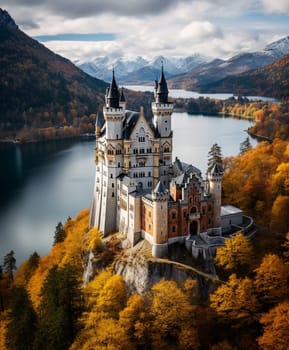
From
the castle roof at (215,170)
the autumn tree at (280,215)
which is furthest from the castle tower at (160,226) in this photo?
the autumn tree at (280,215)

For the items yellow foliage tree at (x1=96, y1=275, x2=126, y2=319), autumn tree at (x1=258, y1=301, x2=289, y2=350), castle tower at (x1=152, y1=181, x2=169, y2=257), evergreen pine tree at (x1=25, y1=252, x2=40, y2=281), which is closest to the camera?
autumn tree at (x1=258, y1=301, x2=289, y2=350)

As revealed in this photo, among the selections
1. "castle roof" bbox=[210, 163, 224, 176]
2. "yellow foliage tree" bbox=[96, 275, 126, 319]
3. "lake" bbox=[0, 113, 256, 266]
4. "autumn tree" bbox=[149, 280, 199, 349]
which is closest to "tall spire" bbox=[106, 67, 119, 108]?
"castle roof" bbox=[210, 163, 224, 176]

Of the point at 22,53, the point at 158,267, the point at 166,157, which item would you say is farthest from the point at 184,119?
the point at 158,267

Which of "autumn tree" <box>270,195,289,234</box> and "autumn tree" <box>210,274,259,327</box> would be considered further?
"autumn tree" <box>270,195,289,234</box>

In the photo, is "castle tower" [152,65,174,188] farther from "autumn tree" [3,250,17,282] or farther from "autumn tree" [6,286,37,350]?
"autumn tree" [6,286,37,350]

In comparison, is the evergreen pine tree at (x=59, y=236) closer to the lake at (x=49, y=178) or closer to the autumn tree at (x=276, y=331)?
the lake at (x=49, y=178)

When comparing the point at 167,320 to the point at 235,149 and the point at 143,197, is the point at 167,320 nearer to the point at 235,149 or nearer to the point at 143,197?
the point at 143,197

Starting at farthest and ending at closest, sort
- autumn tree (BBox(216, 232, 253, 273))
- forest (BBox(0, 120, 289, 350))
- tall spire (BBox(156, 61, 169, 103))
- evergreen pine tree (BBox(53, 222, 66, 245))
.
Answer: evergreen pine tree (BBox(53, 222, 66, 245)), tall spire (BBox(156, 61, 169, 103)), autumn tree (BBox(216, 232, 253, 273)), forest (BBox(0, 120, 289, 350))
